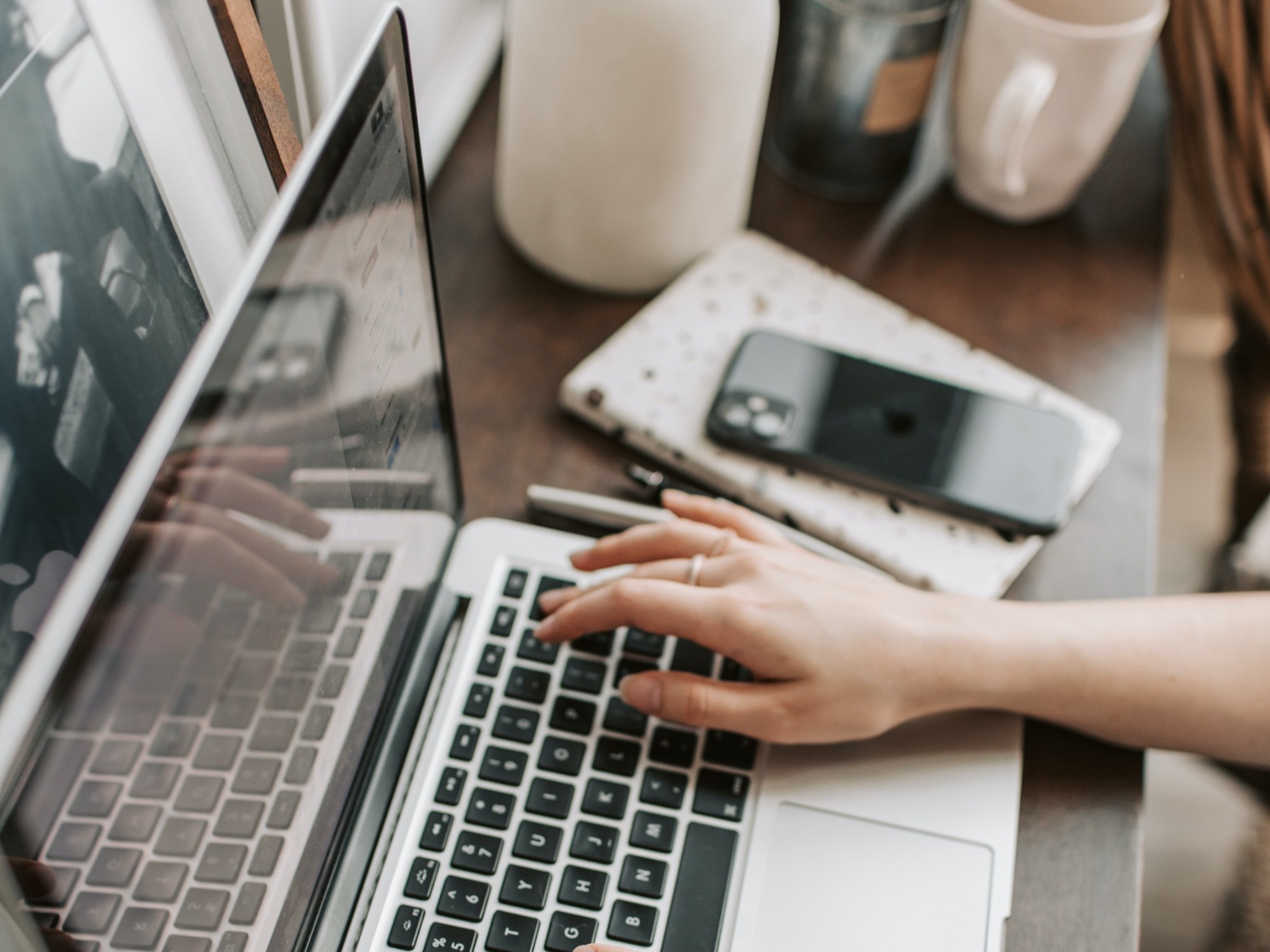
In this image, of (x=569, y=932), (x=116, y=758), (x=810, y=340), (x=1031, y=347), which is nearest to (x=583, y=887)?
(x=569, y=932)

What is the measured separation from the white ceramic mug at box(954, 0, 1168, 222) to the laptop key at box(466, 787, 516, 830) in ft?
1.70

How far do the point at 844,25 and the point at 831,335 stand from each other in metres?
0.21

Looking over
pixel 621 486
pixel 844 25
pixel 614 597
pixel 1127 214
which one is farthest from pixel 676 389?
pixel 1127 214

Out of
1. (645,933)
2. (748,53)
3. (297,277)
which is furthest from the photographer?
(748,53)

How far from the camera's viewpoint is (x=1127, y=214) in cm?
79

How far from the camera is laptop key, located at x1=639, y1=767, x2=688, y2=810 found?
0.47 meters

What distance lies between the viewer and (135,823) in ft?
0.94

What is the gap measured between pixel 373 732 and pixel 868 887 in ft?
0.74

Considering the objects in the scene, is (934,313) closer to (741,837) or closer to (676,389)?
(676,389)

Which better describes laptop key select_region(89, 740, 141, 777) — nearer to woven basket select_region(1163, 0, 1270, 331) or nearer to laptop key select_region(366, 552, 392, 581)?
laptop key select_region(366, 552, 392, 581)

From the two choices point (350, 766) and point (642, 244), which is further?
point (642, 244)

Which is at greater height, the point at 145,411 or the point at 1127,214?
the point at 1127,214

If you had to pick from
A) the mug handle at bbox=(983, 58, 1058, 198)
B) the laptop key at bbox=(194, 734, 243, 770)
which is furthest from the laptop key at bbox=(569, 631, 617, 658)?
the mug handle at bbox=(983, 58, 1058, 198)

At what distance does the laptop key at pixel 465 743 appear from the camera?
0.47 meters
